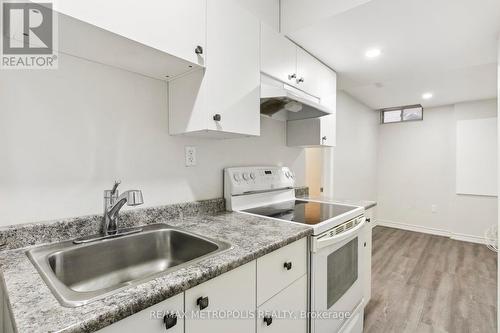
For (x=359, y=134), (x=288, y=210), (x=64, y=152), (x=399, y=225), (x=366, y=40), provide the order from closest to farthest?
(x=64, y=152) → (x=288, y=210) → (x=366, y=40) → (x=359, y=134) → (x=399, y=225)

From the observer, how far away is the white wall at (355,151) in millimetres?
3420

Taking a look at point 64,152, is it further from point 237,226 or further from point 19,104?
point 237,226

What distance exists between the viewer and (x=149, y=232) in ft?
3.84

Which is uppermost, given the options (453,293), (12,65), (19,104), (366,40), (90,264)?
(366,40)

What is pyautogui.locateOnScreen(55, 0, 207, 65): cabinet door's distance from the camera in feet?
Result: 2.72

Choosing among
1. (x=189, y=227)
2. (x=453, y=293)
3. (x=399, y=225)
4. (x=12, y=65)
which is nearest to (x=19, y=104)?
(x=12, y=65)

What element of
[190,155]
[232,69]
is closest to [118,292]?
[190,155]

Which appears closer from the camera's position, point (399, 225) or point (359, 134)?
point (359, 134)

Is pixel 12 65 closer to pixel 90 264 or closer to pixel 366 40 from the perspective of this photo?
pixel 90 264

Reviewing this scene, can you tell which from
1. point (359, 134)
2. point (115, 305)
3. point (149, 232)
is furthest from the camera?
point (359, 134)

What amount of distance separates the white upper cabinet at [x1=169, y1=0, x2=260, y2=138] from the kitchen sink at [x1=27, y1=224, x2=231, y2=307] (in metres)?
0.54

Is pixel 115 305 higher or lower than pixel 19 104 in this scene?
lower

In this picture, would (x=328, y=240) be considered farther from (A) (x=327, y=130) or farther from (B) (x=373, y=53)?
(B) (x=373, y=53)

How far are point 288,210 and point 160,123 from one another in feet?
3.28
